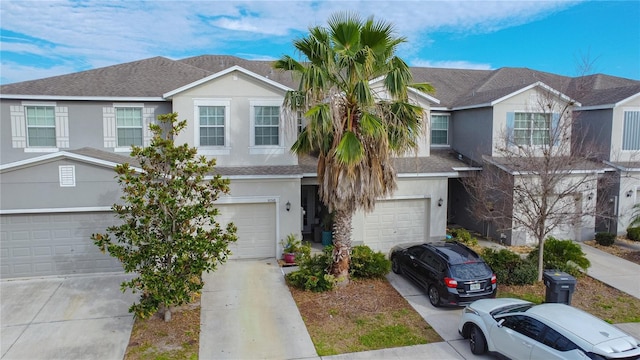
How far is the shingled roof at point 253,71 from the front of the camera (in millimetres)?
15984

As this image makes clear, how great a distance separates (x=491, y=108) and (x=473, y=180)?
10.4ft

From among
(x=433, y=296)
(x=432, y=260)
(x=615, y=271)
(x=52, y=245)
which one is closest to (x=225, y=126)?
(x=52, y=245)

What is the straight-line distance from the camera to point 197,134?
49.4ft

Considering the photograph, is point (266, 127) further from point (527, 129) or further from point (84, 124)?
point (527, 129)

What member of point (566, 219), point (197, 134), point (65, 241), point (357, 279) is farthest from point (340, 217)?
point (65, 241)

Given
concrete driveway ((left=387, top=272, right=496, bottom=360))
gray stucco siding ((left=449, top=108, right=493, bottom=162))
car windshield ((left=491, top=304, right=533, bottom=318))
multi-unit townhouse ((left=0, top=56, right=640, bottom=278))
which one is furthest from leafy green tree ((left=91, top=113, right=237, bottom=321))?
gray stucco siding ((left=449, top=108, right=493, bottom=162))

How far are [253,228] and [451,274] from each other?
23.9ft

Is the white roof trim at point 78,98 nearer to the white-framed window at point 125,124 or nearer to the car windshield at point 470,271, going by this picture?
the white-framed window at point 125,124

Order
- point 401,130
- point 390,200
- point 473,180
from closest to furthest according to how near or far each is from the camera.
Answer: point 401,130
point 390,200
point 473,180

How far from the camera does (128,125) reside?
1611 centimetres

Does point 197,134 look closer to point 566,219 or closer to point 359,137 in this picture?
point 359,137

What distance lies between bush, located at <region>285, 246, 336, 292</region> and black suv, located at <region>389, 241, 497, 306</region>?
260 cm

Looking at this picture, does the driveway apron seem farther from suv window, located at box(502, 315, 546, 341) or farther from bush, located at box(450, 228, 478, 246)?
bush, located at box(450, 228, 478, 246)

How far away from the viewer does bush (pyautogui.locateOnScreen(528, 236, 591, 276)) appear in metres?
13.4
